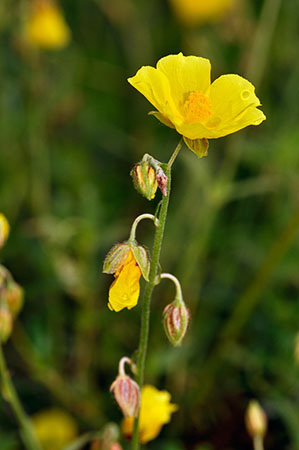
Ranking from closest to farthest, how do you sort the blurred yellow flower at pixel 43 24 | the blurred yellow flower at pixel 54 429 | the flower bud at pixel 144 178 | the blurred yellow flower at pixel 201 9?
the flower bud at pixel 144 178, the blurred yellow flower at pixel 54 429, the blurred yellow flower at pixel 43 24, the blurred yellow flower at pixel 201 9

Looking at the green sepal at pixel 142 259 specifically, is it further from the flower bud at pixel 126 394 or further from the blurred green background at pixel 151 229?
the blurred green background at pixel 151 229

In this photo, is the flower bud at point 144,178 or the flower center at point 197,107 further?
the flower center at point 197,107

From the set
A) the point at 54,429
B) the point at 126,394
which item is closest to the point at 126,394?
the point at 126,394

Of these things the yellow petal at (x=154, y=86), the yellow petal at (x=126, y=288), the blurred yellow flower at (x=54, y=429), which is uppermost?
the yellow petal at (x=154, y=86)

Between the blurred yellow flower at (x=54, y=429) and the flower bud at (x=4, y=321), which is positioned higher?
the flower bud at (x=4, y=321)

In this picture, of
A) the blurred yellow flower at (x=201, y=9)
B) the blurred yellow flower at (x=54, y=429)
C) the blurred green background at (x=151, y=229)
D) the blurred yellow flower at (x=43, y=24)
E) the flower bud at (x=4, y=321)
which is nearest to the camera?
the flower bud at (x=4, y=321)

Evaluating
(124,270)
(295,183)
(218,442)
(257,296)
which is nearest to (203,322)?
(257,296)

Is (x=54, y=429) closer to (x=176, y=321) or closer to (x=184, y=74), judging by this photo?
(x=176, y=321)

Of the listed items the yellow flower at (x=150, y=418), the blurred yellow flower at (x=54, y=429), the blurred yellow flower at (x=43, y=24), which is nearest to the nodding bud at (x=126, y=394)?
the yellow flower at (x=150, y=418)
